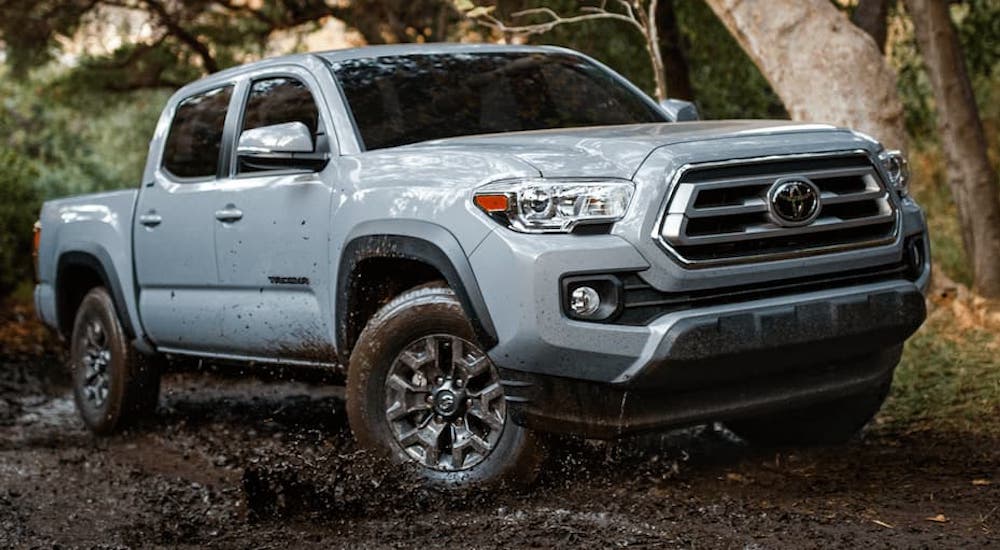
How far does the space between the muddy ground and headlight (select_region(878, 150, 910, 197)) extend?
1148mm

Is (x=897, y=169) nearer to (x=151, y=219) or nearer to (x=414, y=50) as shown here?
(x=414, y=50)

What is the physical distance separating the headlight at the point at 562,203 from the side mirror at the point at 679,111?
6.22ft

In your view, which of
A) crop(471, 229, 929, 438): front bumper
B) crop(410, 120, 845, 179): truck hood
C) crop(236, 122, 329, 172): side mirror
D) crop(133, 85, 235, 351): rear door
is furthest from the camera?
crop(133, 85, 235, 351): rear door

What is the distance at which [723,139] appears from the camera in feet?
16.8

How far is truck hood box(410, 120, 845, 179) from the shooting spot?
16.3 ft

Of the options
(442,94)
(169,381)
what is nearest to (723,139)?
(442,94)

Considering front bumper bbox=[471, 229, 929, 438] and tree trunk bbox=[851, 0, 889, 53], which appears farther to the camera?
tree trunk bbox=[851, 0, 889, 53]

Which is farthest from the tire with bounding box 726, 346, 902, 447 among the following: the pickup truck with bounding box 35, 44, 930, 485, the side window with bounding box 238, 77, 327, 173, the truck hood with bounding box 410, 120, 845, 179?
the side window with bounding box 238, 77, 327, 173

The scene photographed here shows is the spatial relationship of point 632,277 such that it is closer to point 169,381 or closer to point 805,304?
point 805,304

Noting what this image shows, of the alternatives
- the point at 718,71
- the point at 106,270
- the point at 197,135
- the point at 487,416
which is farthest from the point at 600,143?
the point at 718,71

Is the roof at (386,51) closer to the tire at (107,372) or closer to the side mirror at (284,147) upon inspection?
the side mirror at (284,147)

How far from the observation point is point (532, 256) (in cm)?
482

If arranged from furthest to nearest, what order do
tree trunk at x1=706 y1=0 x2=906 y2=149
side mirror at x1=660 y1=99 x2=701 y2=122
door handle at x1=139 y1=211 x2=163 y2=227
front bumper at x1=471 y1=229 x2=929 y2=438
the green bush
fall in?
the green bush → tree trunk at x1=706 y1=0 x2=906 y2=149 → door handle at x1=139 y1=211 x2=163 y2=227 → side mirror at x1=660 y1=99 x2=701 y2=122 → front bumper at x1=471 y1=229 x2=929 y2=438

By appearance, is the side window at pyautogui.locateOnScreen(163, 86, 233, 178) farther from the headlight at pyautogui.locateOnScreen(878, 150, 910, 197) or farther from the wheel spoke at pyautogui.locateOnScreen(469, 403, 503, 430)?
the headlight at pyautogui.locateOnScreen(878, 150, 910, 197)
